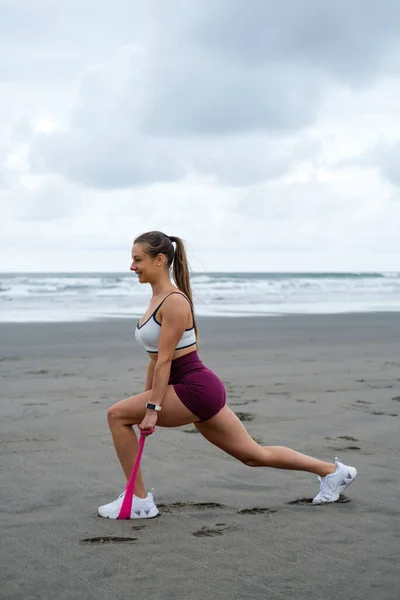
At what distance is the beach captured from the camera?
11.7 feet

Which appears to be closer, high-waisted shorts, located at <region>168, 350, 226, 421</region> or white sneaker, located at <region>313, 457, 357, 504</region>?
high-waisted shorts, located at <region>168, 350, 226, 421</region>

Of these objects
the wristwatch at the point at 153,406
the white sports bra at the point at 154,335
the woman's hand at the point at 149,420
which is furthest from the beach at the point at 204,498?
the white sports bra at the point at 154,335

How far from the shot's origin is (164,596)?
336 cm

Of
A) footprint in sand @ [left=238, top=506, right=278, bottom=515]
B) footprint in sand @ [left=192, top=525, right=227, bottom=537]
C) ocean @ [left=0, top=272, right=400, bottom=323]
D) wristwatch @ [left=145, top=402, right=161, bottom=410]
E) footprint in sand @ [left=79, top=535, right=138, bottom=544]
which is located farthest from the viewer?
ocean @ [left=0, top=272, right=400, bottom=323]

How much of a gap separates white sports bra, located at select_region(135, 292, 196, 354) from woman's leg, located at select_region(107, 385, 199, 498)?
0.27 m

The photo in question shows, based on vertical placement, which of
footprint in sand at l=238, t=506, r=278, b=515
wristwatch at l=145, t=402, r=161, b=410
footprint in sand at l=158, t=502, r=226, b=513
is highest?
wristwatch at l=145, t=402, r=161, b=410

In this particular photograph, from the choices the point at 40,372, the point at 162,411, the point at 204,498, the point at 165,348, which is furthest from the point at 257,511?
the point at 40,372

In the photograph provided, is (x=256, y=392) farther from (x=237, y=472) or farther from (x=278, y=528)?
(x=278, y=528)

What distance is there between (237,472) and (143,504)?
4.08 feet

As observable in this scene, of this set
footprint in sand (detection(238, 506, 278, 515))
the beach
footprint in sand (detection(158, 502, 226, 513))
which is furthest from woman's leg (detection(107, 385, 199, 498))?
footprint in sand (detection(238, 506, 278, 515))

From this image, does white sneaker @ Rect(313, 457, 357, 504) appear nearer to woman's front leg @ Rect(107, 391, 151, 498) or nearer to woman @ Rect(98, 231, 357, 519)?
woman @ Rect(98, 231, 357, 519)

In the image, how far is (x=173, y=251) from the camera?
4699 millimetres

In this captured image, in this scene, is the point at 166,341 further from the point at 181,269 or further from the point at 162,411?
the point at 181,269

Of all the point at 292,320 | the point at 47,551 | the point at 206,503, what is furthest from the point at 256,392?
the point at 292,320
